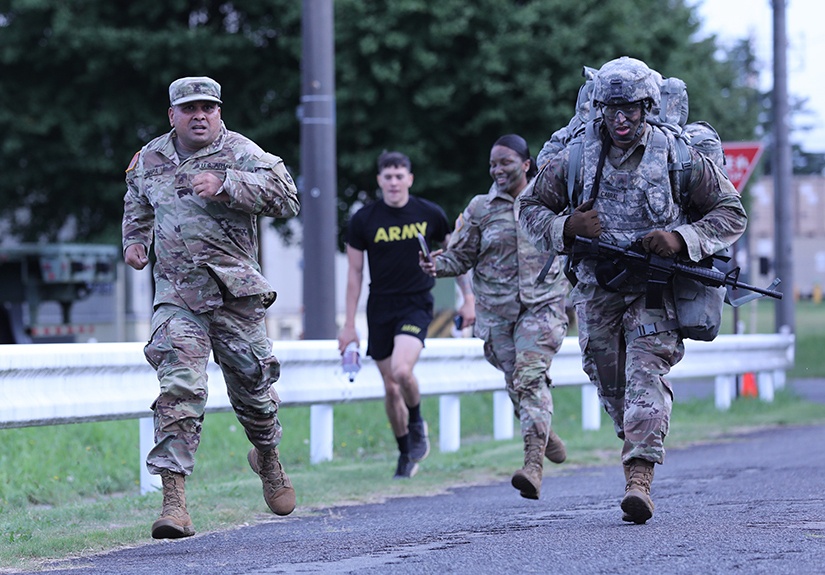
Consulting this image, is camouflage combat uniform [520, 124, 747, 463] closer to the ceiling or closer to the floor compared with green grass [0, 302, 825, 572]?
closer to the ceiling

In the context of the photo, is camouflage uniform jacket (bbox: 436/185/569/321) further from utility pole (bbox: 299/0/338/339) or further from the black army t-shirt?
utility pole (bbox: 299/0/338/339)

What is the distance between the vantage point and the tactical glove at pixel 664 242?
21.7 ft

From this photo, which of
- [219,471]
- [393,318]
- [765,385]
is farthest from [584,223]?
[765,385]

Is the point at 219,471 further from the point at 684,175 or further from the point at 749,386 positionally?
the point at 749,386

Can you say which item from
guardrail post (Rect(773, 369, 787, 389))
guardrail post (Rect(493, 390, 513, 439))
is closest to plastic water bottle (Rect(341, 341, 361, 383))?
guardrail post (Rect(493, 390, 513, 439))

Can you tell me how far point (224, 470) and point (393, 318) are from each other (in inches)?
61.8

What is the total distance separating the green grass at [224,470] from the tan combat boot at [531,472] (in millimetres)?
1068

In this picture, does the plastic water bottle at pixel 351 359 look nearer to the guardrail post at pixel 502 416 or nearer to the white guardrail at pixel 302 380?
the white guardrail at pixel 302 380

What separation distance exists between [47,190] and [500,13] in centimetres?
763

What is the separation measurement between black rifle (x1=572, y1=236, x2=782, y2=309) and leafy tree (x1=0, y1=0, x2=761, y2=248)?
15265mm

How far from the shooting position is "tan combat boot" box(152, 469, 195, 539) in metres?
6.23

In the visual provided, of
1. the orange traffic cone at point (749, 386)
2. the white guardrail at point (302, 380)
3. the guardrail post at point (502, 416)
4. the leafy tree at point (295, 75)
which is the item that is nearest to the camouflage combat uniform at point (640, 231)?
the white guardrail at point (302, 380)

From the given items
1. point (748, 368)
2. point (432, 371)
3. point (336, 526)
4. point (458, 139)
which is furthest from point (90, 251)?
point (336, 526)

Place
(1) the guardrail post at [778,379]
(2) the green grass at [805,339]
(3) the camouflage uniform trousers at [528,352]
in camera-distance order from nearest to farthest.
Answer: (3) the camouflage uniform trousers at [528,352]
(1) the guardrail post at [778,379]
(2) the green grass at [805,339]
